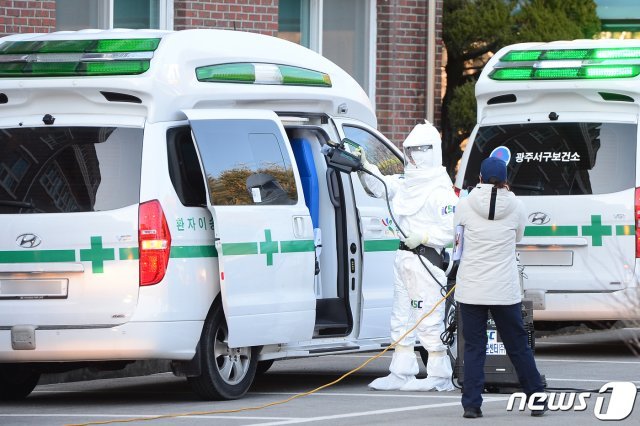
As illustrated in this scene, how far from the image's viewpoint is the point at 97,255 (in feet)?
37.9

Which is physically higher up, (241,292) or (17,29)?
(17,29)

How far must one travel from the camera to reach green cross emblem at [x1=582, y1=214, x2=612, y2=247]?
49.7 ft

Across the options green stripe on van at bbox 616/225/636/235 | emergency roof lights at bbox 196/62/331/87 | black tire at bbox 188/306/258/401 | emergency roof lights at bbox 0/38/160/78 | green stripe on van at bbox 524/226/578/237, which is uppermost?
emergency roof lights at bbox 0/38/160/78

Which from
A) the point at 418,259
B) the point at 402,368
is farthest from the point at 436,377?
the point at 418,259

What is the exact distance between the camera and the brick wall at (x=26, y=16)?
663 inches

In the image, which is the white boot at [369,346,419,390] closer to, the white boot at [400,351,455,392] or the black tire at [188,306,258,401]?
the white boot at [400,351,455,392]

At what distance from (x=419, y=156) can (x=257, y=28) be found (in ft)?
21.3

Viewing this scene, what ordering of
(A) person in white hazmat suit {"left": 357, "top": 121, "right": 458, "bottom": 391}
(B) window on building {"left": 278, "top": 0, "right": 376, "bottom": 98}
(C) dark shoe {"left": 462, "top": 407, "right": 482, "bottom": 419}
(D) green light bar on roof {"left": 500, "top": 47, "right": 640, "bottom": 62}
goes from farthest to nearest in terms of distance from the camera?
(B) window on building {"left": 278, "top": 0, "right": 376, "bottom": 98} < (D) green light bar on roof {"left": 500, "top": 47, "right": 640, "bottom": 62} < (A) person in white hazmat suit {"left": 357, "top": 121, "right": 458, "bottom": 391} < (C) dark shoe {"left": 462, "top": 407, "right": 482, "bottom": 419}

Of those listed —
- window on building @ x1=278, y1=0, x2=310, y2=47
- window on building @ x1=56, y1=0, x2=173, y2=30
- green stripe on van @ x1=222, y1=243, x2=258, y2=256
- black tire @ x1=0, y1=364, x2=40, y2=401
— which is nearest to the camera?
green stripe on van @ x1=222, y1=243, x2=258, y2=256

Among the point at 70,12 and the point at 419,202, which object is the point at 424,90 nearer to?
the point at 70,12

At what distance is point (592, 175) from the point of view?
15375 mm

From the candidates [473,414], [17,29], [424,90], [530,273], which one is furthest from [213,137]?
[424,90]

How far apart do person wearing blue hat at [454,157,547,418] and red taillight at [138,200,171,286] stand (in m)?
1.96

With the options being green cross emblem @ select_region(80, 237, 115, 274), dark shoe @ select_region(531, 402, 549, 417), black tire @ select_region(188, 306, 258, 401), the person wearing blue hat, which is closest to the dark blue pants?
the person wearing blue hat
